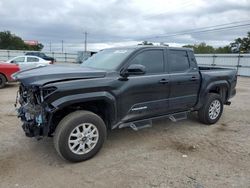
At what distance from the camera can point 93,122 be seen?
400 cm

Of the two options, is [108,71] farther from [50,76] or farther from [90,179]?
[90,179]

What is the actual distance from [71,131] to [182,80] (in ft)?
8.54

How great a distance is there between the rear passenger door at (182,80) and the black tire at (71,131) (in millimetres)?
1777

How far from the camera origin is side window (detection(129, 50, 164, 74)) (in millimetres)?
4734

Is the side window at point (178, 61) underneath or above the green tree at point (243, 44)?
underneath

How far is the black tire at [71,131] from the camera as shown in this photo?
3.76 metres

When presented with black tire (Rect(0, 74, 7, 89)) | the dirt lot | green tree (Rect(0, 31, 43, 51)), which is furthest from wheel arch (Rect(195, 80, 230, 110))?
green tree (Rect(0, 31, 43, 51))

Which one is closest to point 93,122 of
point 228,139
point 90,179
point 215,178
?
point 90,179

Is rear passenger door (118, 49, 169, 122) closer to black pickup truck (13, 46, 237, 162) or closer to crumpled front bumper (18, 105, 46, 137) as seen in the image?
black pickup truck (13, 46, 237, 162)

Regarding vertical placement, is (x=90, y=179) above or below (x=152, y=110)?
below

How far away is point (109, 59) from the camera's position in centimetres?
489

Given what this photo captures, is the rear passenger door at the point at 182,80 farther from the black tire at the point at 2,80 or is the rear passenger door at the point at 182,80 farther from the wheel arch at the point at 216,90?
the black tire at the point at 2,80

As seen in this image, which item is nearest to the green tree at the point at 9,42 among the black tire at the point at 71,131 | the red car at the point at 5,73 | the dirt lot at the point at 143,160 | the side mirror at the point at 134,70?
the red car at the point at 5,73

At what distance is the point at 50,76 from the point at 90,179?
1.60 meters
